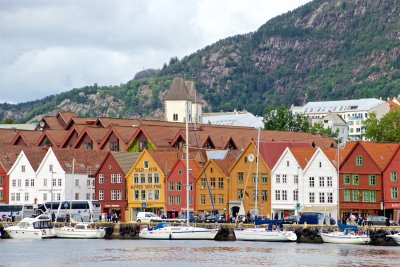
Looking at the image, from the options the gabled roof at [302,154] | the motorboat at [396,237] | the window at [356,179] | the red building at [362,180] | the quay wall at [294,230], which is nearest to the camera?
the motorboat at [396,237]

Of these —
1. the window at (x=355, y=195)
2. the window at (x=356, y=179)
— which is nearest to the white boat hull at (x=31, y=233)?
the window at (x=355, y=195)

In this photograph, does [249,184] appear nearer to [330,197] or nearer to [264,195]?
[264,195]

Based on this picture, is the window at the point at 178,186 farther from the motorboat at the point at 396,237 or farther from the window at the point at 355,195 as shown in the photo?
the motorboat at the point at 396,237

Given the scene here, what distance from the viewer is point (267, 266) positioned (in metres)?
94.8

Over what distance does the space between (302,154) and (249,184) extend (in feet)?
26.1

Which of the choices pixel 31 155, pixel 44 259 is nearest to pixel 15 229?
pixel 44 259

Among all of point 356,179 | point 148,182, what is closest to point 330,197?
point 356,179

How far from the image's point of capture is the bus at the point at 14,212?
152125mm

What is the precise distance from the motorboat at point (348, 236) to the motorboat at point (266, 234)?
367 centimetres

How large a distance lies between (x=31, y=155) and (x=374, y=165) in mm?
53827

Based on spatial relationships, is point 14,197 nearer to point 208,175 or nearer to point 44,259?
point 208,175

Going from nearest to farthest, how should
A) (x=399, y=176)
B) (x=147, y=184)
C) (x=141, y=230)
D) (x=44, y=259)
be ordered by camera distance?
(x=44, y=259)
(x=141, y=230)
(x=399, y=176)
(x=147, y=184)

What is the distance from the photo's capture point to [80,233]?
129 meters

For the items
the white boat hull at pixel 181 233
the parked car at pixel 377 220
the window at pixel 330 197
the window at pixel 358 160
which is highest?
the window at pixel 358 160
